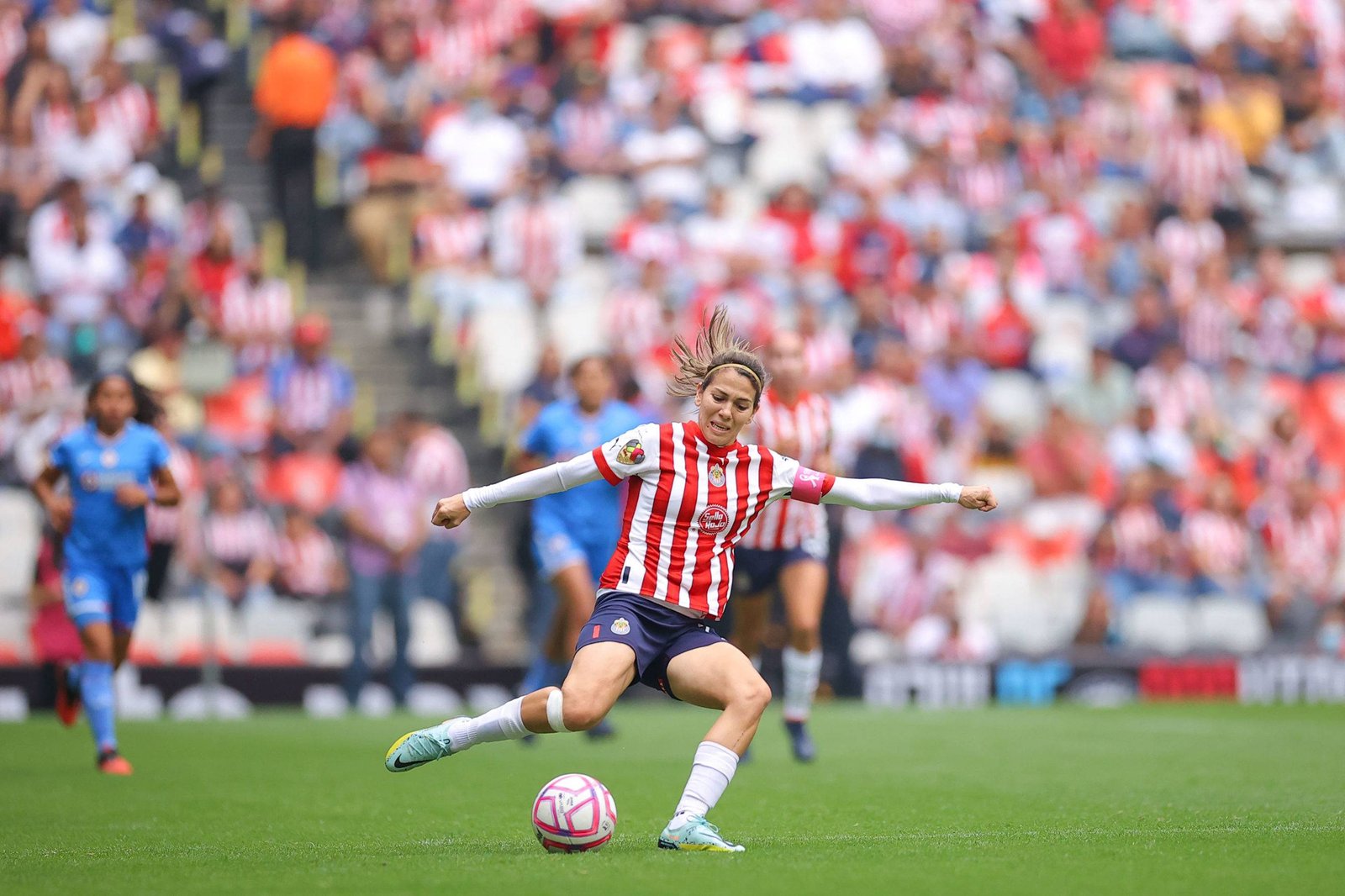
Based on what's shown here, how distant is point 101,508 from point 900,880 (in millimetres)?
6815

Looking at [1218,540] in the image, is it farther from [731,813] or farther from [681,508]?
[681,508]

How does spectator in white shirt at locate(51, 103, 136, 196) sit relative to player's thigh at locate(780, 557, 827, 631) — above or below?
above

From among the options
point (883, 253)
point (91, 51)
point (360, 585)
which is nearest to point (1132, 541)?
point (883, 253)

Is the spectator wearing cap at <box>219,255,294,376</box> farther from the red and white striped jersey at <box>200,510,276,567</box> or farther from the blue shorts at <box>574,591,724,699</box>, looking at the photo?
the blue shorts at <box>574,591,724,699</box>

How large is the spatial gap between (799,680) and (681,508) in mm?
4248

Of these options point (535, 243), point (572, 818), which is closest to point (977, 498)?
point (572, 818)

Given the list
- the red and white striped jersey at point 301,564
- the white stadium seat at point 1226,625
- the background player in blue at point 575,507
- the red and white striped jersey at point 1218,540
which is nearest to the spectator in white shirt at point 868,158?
the red and white striped jersey at point 1218,540

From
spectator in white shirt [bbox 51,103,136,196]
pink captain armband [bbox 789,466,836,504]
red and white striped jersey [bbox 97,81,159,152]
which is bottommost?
pink captain armband [bbox 789,466,836,504]

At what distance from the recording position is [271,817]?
8883mm

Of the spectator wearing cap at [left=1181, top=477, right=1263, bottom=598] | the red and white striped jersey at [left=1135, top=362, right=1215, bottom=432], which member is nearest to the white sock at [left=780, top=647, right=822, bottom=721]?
the spectator wearing cap at [left=1181, top=477, right=1263, bottom=598]

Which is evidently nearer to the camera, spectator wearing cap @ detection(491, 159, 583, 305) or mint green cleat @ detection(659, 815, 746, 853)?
mint green cleat @ detection(659, 815, 746, 853)

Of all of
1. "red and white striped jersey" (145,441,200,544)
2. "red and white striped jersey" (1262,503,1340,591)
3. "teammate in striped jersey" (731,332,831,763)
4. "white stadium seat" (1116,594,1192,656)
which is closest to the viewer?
"teammate in striped jersey" (731,332,831,763)

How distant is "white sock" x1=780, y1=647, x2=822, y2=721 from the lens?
459 inches

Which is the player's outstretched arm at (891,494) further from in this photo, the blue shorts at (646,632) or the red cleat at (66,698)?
the red cleat at (66,698)
